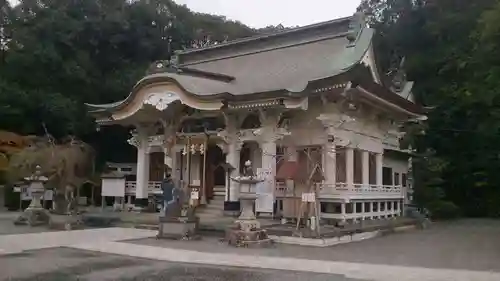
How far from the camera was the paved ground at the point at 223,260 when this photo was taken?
25.6 ft

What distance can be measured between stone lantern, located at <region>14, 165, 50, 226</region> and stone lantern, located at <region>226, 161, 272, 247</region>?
694 centimetres

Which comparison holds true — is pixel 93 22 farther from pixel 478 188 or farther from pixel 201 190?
pixel 478 188

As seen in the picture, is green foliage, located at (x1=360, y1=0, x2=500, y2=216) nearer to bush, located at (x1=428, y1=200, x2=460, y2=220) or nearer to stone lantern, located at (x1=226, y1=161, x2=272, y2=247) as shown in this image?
bush, located at (x1=428, y1=200, x2=460, y2=220)

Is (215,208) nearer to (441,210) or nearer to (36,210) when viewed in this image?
(36,210)

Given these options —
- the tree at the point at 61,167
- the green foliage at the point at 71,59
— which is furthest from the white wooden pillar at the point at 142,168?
the green foliage at the point at 71,59

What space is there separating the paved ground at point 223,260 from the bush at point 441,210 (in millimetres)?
8985

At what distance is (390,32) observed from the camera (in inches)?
1182

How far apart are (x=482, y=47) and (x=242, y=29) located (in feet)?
83.6

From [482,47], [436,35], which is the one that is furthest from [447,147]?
[482,47]

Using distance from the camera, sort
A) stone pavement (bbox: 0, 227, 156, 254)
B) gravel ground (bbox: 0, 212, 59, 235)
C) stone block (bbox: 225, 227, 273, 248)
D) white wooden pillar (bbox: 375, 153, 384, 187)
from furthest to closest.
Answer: white wooden pillar (bbox: 375, 153, 384, 187)
gravel ground (bbox: 0, 212, 59, 235)
stone block (bbox: 225, 227, 273, 248)
stone pavement (bbox: 0, 227, 156, 254)

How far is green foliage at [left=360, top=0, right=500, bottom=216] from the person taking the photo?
75.6 feet

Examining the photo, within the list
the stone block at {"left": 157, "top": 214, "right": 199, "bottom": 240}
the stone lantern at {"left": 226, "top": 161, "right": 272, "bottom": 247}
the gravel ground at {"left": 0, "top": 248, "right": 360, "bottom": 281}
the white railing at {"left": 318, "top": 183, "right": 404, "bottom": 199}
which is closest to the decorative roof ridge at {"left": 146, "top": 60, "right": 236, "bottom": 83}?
the stone block at {"left": 157, "top": 214, "right": 199, "bottom": 240}

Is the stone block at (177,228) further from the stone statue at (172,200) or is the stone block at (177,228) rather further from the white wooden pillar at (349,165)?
the white wooden pillar at (349,165)

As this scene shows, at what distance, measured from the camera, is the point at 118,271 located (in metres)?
7.95
